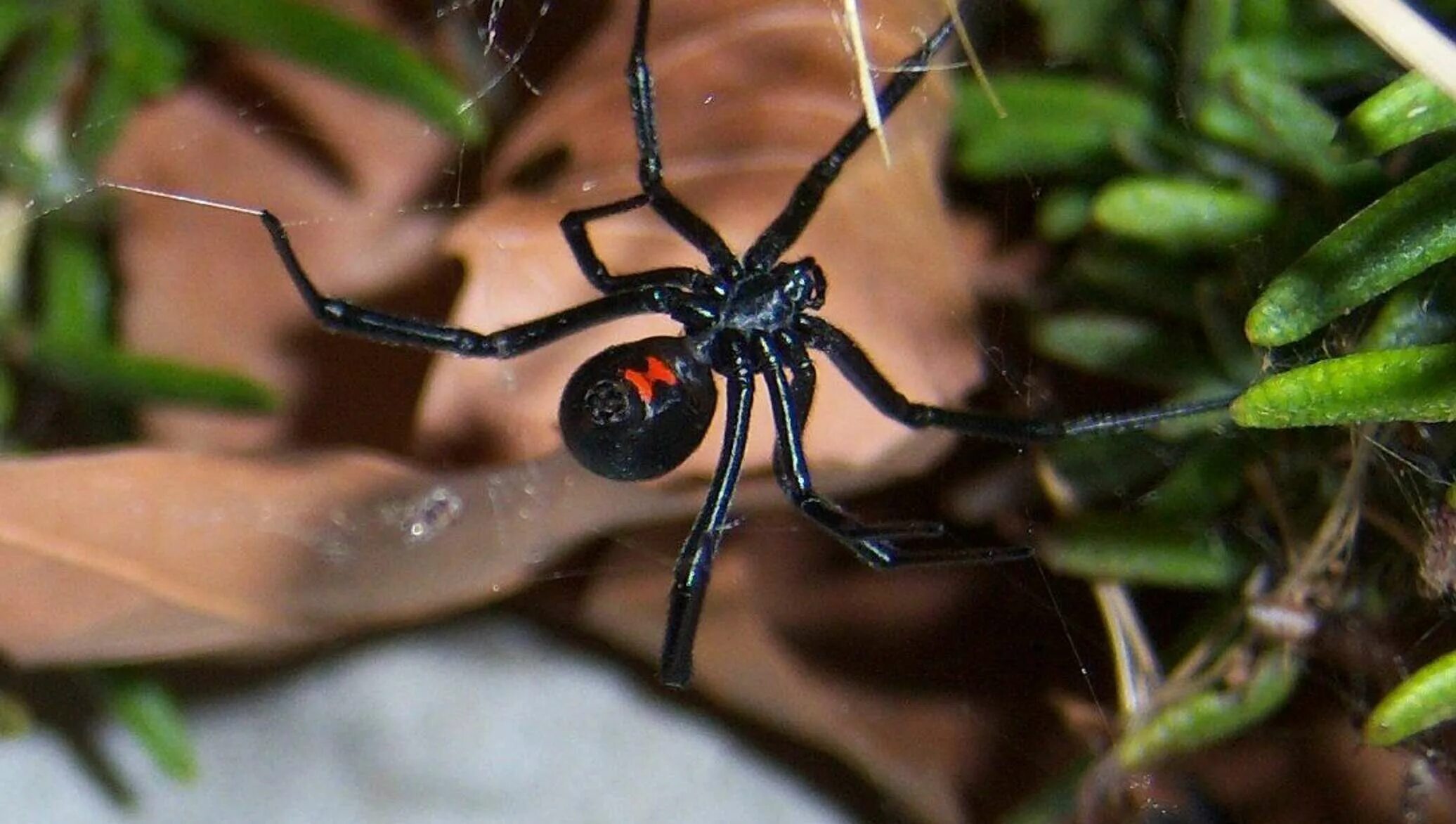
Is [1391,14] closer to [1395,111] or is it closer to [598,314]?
[1395,111]

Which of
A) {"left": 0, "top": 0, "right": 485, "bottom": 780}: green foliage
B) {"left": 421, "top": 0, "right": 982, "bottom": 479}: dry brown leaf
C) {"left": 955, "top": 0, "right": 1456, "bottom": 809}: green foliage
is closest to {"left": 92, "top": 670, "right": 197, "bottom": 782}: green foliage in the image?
{"left": 0, "top": 0, "right": 485, "bottom": 780}: green foliage

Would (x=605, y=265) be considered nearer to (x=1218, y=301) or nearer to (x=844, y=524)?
(x=844, y=524)

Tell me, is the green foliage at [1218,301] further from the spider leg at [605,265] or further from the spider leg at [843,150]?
the spider leg at [605,265]

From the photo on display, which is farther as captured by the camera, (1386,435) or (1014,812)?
(1014,812)

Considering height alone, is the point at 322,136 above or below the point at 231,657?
above

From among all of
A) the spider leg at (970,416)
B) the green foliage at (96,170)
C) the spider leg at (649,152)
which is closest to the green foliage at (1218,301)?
the spider leg at (970,416)

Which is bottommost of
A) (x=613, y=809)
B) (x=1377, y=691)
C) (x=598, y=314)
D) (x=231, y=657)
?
(x=613, y=809)

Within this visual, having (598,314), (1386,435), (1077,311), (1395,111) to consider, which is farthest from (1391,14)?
(598,314)
